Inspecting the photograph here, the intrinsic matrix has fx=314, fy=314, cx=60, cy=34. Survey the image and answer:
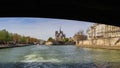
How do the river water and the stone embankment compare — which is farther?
the stone embankment

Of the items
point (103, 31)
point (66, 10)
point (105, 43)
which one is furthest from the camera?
point (103, 31)

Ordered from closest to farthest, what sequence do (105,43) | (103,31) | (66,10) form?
(66,10)
(105,43)
(103,31)

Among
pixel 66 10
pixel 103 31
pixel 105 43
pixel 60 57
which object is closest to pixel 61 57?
pixel 60 57

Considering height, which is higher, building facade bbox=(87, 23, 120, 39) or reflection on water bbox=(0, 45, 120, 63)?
building facade bbox=(87, 23, 120, 39)

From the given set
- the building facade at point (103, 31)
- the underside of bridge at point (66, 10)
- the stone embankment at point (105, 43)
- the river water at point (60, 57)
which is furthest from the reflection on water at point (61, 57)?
the underside of bridge at point (66, 10)

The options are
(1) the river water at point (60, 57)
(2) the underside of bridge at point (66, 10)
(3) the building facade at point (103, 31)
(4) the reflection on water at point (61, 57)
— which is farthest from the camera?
(3) the building facade at point (103, 31)

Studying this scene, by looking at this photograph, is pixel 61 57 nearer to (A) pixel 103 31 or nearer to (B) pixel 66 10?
(B) pixel 66 10

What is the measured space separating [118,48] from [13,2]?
47.0 m

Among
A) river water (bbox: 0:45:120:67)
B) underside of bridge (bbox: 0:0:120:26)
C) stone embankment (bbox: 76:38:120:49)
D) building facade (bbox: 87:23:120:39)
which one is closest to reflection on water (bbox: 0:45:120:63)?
river water (bbox: 0:45:120:67)

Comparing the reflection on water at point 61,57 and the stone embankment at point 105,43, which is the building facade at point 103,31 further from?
the reflection on water at point 61,57

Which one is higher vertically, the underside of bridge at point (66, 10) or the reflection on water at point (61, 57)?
the underside of bridge at point (66, 10)

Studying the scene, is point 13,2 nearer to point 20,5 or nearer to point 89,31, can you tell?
point 20,5

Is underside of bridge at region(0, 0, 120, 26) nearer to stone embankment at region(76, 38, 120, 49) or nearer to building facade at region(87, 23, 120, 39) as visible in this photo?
stone embankment at region(76, 38, 120, 49)

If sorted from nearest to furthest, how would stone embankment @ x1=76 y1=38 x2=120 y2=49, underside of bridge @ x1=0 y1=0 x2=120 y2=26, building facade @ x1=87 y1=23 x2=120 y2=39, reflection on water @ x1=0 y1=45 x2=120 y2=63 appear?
underside of bridge @ x1=0 y1=0 x2=120 y2=26 → reflection on water @ x1=0 y1=45 x2=120 y2=63 → stone embankment @ x1=76 y1=38 x2=120 y2=49 → building facade @ x1=87 y1=23 x2=120 y2=39
